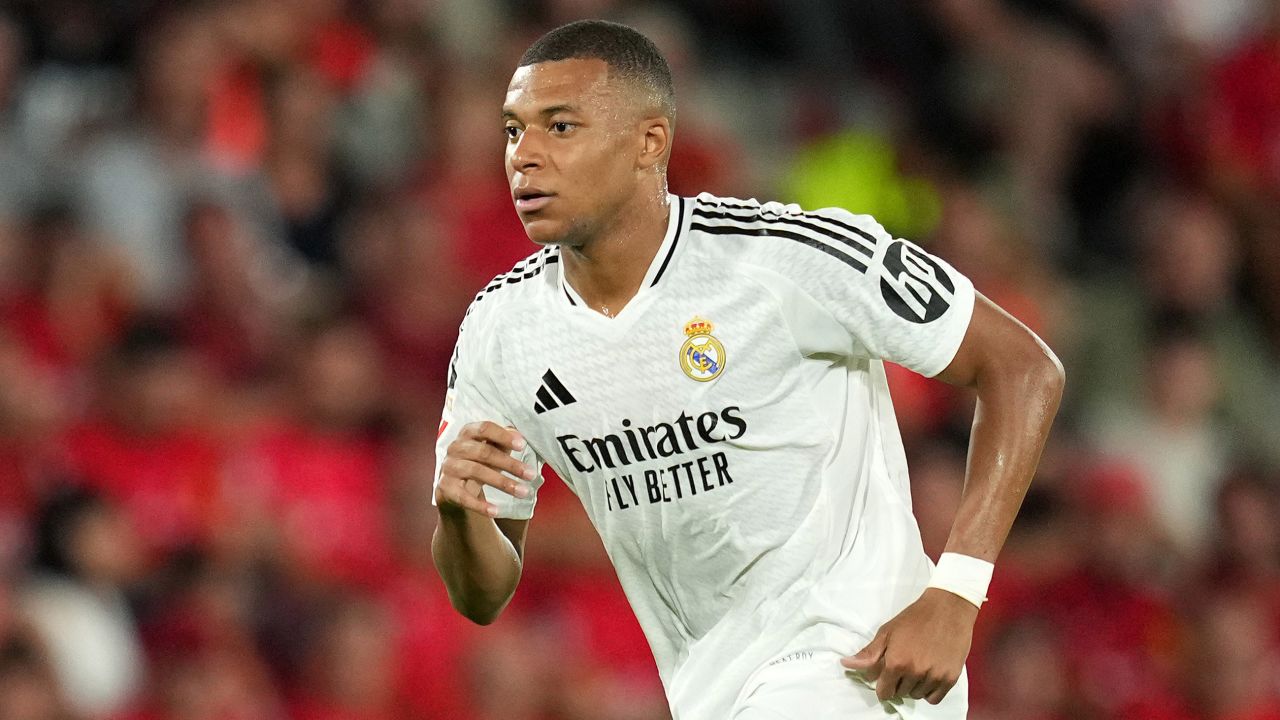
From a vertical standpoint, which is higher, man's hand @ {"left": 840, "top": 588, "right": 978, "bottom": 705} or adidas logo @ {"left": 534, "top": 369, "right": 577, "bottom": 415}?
adidas logo @ {"left": 534, "top": 369, "right": 577, "bottom": 415}

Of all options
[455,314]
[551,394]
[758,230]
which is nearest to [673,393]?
[551,394]

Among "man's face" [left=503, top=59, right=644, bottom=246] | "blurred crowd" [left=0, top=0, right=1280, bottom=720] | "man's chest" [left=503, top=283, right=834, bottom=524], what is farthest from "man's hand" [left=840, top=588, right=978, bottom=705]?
"blurred crowd" [left=0, top=0, right=1280, bottom=720]

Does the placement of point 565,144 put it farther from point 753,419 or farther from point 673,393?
point 753,419

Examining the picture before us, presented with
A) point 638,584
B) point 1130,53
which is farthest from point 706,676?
point 1130,53

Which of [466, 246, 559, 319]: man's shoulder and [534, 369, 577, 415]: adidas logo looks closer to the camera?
[534, 369, 577, 415]: adidas logo

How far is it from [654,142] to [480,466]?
2.72 feet

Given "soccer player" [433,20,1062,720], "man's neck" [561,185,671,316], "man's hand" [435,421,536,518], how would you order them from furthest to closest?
"man's neck" [561,185,671,316]
"soccer player" [433,20,1062,720]
"man's hand" [435,421,536,518]

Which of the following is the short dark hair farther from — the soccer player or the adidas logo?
the adidas logo

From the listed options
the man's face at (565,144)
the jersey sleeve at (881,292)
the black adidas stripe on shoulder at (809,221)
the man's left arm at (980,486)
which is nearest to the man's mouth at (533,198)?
the man's face at (565,144)

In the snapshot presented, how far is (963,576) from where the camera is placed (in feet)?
11.7

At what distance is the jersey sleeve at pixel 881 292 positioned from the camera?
362cm

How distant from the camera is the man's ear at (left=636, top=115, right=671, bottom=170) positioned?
150 inches

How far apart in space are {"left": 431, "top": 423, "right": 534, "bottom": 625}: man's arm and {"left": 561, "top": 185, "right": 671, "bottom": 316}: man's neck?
42 cm

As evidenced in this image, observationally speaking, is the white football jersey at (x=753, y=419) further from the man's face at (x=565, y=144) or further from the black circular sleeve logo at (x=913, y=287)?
the man's face at (x=565, y=144)
